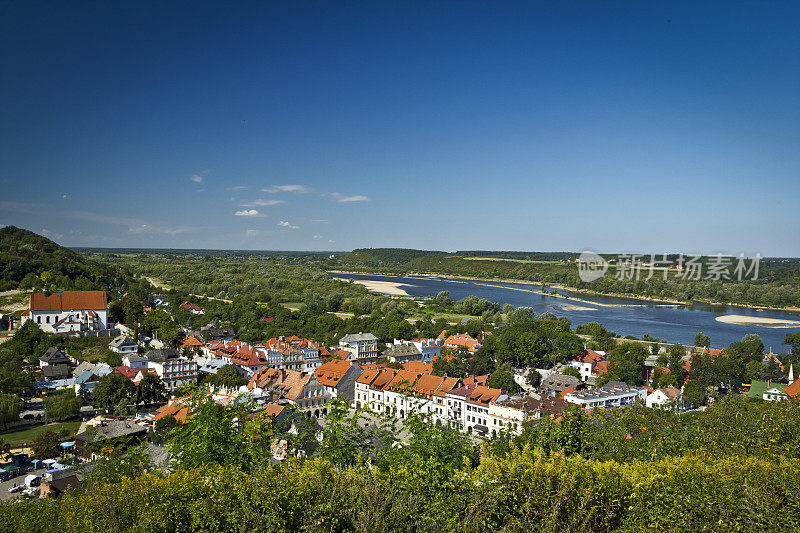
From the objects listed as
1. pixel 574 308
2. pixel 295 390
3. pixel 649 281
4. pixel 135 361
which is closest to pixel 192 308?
pixel 135 361

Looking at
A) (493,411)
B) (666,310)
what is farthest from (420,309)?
(493,411)

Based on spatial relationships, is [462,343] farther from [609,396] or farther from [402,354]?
[609,396]

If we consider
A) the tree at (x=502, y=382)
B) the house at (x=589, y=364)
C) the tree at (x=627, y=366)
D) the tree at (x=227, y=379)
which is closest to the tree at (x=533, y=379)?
the tree at (x=502, y=382)

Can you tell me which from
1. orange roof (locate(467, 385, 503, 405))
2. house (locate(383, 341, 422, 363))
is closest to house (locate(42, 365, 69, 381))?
house (locate(383, 341, 422, 363))

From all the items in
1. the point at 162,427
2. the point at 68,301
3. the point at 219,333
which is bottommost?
the point at 219,333

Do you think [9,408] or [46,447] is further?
[9,408]

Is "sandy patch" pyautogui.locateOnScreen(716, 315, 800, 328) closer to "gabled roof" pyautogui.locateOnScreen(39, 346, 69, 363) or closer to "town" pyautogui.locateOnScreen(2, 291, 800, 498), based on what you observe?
"town" pyautogui.locateOnScreen(2, 291, 800, 498)
